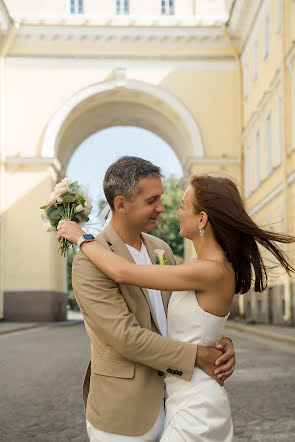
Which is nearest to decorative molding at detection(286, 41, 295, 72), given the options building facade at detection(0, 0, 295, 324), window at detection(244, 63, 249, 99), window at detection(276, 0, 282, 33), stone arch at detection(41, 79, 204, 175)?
window at detection(276, 0, 282, 33)

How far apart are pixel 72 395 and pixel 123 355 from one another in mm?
5211

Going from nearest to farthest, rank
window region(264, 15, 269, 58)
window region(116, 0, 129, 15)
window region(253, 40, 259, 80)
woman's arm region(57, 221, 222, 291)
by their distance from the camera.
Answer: woman's arm region(57, 221, 222, 291)
window region(264, 15, 269, 58)
window region(253, 40, 259, 80)
window region(116, 0, 129, 15)

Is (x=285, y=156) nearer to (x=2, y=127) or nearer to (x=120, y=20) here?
(x=120, y=20)

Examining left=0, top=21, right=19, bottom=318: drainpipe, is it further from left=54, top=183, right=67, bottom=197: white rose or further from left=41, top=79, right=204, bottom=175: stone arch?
left=54, top=183, right=67, bottom=197: white rose

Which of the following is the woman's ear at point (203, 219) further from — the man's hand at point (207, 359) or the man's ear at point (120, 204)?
the man's hand at point (207, 359)

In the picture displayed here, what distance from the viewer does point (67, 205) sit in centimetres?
299

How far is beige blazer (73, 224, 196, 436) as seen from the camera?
8.42 feet

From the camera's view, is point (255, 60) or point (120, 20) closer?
point (255, 60)

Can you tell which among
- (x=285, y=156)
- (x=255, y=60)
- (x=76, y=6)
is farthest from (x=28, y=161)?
(x=285, y=156)

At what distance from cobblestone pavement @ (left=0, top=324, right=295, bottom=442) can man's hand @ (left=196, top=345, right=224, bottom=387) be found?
2938mm

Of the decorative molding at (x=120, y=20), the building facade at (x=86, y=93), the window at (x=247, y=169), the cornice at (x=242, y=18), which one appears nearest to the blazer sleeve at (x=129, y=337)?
the cornice at (x=242, y=18)

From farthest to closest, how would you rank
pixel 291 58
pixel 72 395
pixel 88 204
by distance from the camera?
pixel 291 58, pixel 72 395, pixel 88 204

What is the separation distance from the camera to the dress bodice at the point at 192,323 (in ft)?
8.66

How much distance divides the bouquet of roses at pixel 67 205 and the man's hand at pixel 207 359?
2.34ft
